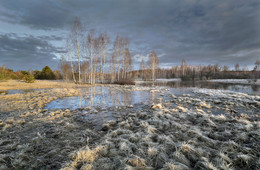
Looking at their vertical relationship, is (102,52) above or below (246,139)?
above

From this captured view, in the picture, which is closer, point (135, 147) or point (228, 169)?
point (228, 169)

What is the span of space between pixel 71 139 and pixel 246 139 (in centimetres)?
511

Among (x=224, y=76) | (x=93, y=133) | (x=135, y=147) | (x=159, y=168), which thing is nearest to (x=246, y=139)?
(x=159, y=168)

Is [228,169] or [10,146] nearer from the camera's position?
[228,169]

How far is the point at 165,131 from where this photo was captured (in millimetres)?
4023

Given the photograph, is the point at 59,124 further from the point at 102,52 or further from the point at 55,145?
the point at 102,52

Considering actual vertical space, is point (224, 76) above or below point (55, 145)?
above

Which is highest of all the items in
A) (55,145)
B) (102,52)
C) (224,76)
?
(102,52)

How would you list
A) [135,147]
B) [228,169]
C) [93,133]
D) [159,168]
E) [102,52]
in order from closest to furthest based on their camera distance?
[228,169], [159,168], [135,147], [93,133], [102,52]

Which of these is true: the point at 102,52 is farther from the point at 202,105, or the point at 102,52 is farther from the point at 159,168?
the point at 159,168

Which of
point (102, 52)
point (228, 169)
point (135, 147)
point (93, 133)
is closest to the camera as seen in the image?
point (228, 169)

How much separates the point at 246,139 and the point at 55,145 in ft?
17.7

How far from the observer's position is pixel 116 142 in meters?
3.30

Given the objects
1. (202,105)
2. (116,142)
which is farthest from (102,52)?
(116,142)
